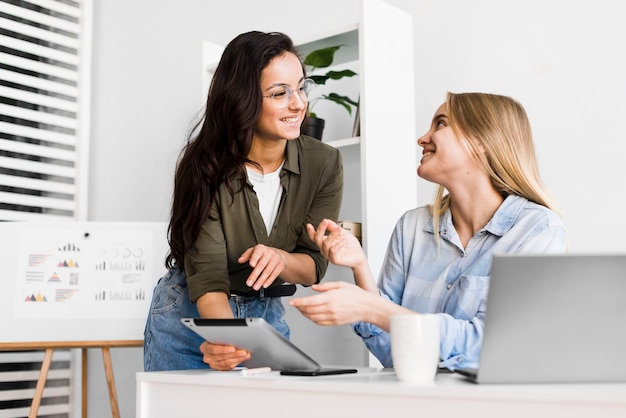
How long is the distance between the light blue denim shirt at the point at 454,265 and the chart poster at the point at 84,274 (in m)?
1.22

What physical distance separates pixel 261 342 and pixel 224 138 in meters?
0.75

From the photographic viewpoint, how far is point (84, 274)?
8.79ft

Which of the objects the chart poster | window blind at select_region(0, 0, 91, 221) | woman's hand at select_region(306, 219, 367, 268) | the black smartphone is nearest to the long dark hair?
woman's hand at select_region(306, 219, 367, 268)

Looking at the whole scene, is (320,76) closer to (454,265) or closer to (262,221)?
(262,221)

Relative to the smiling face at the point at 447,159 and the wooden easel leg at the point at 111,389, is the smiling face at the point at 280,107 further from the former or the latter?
the wooden easel leg at the point at 111,389

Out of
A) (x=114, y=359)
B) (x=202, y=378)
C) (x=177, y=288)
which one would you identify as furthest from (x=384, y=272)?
(x=114, y=359)

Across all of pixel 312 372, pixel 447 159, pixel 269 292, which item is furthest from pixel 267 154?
pixel 312 372

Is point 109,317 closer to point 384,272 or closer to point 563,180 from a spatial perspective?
point 384,272

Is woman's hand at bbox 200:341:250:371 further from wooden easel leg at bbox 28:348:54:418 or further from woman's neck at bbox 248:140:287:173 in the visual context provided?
wooden easel leg at bbox 28:348:54:418

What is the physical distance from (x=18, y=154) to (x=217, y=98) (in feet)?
5.79

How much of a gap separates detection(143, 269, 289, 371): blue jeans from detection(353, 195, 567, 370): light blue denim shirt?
13.0 inches

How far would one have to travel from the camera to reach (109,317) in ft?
8.70

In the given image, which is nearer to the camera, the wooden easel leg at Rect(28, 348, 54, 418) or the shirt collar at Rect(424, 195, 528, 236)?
the shirt collar at Rect(424, 195, 528, 236)

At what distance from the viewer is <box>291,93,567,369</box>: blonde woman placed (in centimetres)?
146
